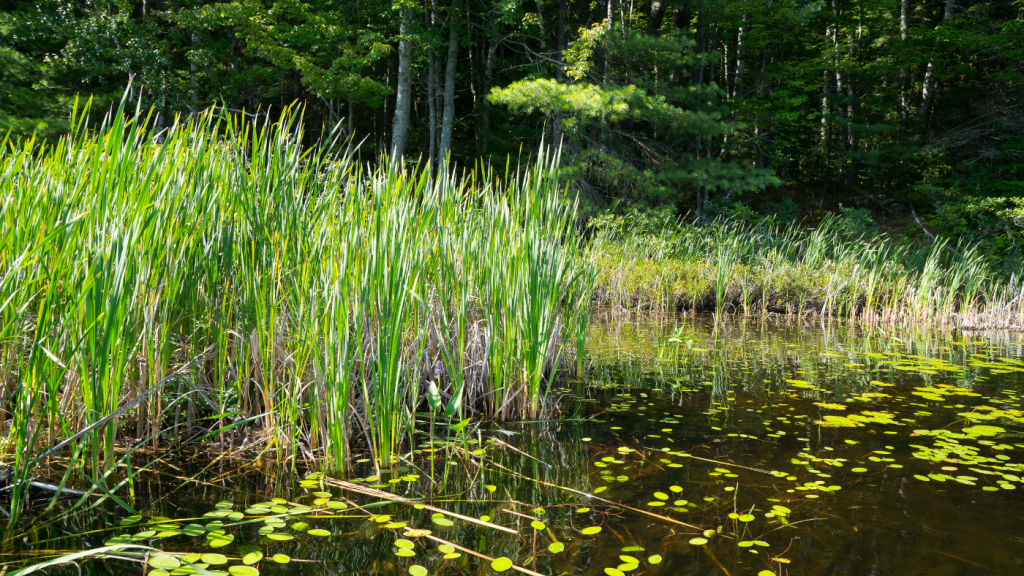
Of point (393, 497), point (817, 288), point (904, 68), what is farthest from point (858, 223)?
point (393, 497)

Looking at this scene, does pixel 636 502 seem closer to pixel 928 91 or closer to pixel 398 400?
pixel 398 400

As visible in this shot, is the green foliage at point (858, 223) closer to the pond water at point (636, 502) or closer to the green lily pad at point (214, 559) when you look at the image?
the pond water at point (636, 502)

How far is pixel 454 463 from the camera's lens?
2.24m

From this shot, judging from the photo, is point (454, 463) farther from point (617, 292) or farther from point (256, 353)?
point (617, 292)

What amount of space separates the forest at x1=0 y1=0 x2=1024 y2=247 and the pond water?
26.9 ft

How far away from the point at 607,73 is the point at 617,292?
6.34m

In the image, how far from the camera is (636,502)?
193cm

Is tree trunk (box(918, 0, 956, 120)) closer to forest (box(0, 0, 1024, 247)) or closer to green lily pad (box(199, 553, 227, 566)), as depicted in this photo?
forest (box(0, 0, 1024, 247))

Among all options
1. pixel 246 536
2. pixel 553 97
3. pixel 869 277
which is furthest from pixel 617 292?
pixel 246 536

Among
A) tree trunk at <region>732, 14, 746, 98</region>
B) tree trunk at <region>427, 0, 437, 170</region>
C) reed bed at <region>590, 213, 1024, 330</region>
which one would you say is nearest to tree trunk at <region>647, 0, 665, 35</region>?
tree trunk at <region>732, 14, 746, 98</region>

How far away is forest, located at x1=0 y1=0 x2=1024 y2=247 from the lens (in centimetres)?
1211

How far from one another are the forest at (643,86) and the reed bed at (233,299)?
820 centimetres

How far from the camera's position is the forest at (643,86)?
12.1m

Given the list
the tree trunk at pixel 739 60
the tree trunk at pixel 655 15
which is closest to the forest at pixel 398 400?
the tree trunk at pixel 655 15
